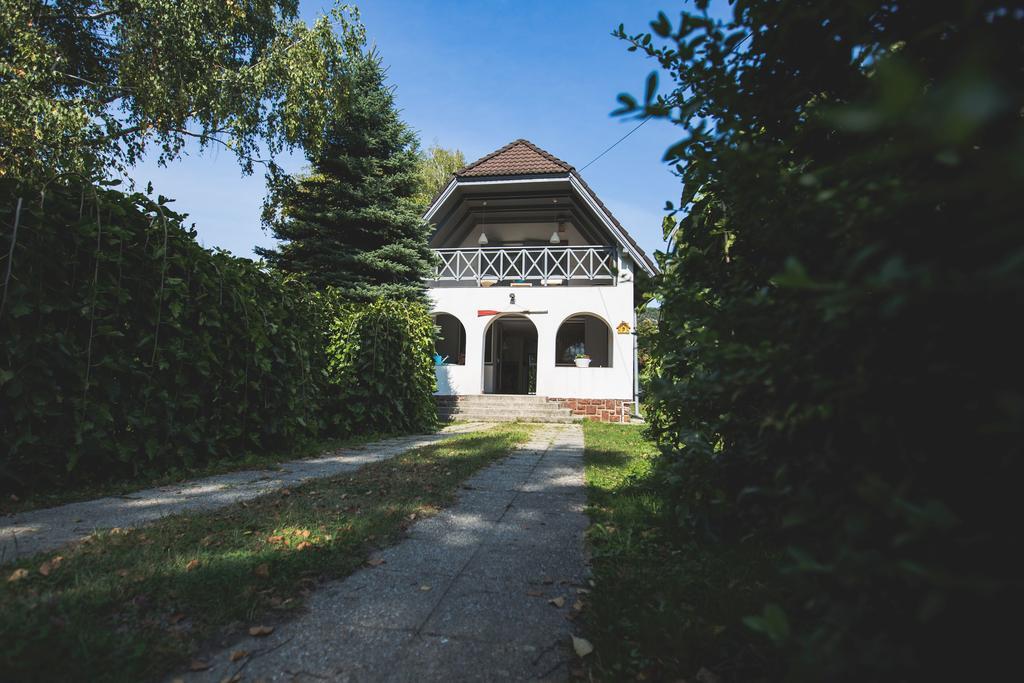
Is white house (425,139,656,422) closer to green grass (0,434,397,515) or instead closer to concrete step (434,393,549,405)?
concrete step (434,393,549,405)

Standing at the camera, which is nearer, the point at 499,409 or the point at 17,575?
the point at 17,575

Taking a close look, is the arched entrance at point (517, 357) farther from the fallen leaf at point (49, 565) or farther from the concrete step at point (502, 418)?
the fallen leaf at point (49, 565)

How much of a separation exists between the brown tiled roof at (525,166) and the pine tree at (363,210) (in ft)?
6.22

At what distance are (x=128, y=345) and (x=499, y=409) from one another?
905cm

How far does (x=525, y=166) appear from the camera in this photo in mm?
13750

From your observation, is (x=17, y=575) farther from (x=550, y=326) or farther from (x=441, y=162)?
(x=441, y=162)

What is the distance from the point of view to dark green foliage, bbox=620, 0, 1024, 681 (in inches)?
21.3

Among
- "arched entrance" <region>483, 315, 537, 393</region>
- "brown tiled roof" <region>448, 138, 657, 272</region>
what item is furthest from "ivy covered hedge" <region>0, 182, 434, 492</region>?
"arched entrance" <region>483, 315, 537, 393</region>

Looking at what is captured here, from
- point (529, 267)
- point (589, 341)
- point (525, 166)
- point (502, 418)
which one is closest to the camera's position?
point (502, 418)

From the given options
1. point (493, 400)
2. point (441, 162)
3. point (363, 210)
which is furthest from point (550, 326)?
point (441, 162)

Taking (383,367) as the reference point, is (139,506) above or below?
below

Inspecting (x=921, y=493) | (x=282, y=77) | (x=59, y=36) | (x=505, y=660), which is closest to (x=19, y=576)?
(x=505, y=660)

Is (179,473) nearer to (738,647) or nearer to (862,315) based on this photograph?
(738,647)

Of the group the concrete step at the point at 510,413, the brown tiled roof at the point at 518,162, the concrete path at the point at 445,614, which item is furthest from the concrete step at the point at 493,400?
the concrete path at the point at 445,614
